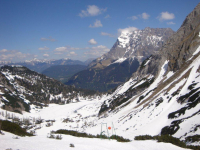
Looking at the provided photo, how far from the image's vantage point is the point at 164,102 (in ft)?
145

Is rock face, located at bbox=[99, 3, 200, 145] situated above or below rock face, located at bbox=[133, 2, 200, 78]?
below

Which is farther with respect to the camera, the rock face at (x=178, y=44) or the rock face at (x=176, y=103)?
the rock face at (x=178, y=44)

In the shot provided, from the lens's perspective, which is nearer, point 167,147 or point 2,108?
point 167,147

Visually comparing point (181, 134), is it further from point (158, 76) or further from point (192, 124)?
point (158, 76)

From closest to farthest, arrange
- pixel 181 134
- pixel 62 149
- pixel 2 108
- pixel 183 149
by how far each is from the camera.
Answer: pixel 62 149
pixel 183 149
pixel 181 134
pixel 2 108

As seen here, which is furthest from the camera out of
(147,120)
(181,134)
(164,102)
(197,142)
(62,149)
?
(164,102)

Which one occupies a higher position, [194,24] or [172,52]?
[194,24]

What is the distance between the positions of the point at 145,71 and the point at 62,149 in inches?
4223

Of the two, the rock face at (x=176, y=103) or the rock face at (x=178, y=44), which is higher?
the rock face at (x=178, y=44)

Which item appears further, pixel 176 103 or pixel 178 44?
pixel 178 44

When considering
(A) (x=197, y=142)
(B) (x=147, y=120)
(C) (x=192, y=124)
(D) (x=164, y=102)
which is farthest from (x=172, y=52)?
(A) (x=197, y=142)

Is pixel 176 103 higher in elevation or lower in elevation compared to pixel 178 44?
lower

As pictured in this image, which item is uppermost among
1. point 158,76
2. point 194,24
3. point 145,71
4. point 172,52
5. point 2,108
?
point 194,24

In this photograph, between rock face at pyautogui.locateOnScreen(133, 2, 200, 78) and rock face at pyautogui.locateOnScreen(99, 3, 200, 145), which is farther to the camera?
rock face at pyautogui.locateOnScreen(133, 2, 200, 78)
